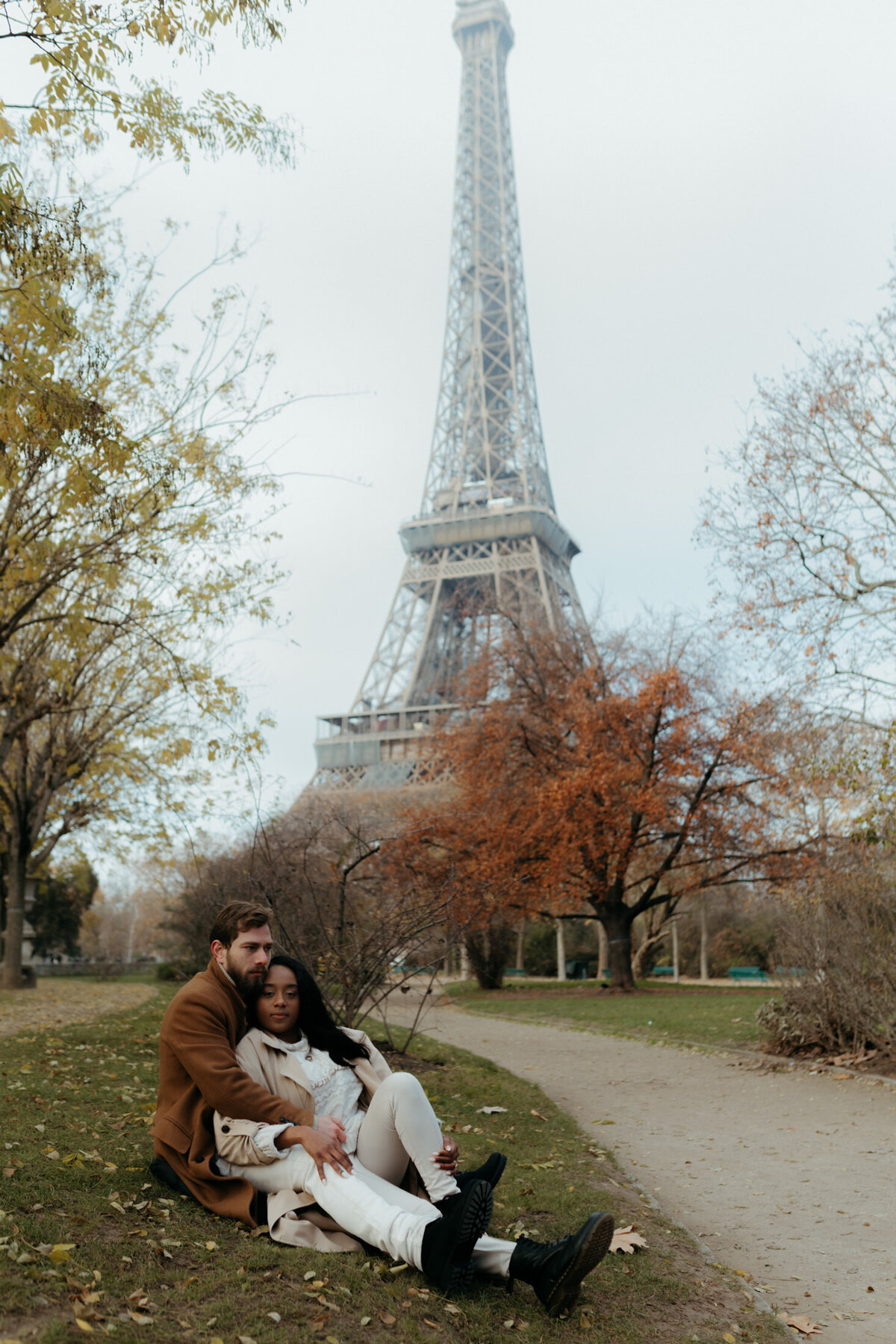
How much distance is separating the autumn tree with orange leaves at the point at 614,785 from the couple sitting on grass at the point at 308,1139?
1364 centimetres

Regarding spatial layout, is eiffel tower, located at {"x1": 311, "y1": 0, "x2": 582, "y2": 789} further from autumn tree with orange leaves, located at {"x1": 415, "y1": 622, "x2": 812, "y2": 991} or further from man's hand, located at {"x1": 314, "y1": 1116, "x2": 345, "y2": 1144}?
man's hand, located at {"x1": 314, "y1": 1116, "x2": 345, "y2": 1144}

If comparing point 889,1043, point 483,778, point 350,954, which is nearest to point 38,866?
point 483,778

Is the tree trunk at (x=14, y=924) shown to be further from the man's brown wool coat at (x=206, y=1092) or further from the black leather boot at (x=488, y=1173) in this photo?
the black leather boot at (x=488, y=1173)

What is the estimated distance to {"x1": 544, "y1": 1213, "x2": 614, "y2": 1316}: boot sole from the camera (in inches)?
126

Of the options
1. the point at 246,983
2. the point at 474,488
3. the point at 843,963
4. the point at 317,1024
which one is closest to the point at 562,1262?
the point at 317,1024

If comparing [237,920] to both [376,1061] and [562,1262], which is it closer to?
[376,1061]

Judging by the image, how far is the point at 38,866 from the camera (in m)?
20.1

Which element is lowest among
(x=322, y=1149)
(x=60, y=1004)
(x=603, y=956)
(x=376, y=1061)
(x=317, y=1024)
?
(x=603, y=956)

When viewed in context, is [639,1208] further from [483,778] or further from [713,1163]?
[483,778]

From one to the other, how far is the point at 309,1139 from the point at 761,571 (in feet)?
32.4

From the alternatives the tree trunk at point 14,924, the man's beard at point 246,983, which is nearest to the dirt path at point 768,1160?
the man's beard at point 246,983

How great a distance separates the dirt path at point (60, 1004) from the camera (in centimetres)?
1107

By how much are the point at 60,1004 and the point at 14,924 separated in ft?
13.5

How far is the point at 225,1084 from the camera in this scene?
3.65 meters
